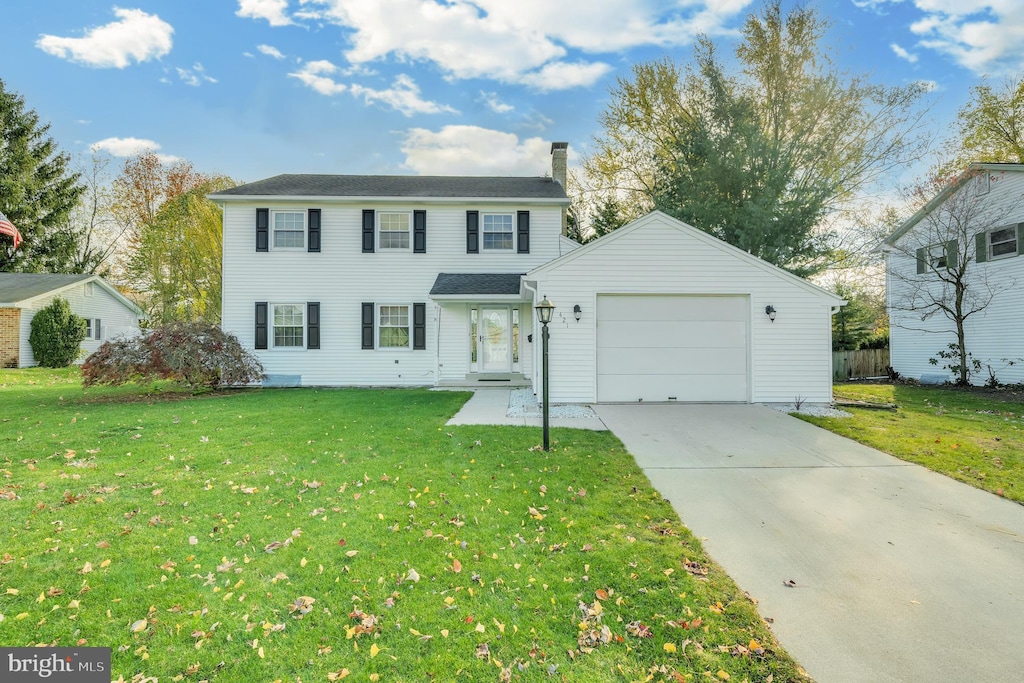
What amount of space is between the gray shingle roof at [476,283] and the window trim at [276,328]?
415 centimetres

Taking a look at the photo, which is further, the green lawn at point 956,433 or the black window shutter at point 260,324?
the black window shutter at point 260,324

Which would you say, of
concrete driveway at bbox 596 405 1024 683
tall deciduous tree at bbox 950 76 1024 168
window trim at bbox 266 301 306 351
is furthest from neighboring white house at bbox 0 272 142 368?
tall deciduous tree at bbox 950 76 1024 168

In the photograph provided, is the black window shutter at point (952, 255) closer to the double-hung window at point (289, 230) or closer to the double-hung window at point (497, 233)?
the double-hung window at point (497, 233)

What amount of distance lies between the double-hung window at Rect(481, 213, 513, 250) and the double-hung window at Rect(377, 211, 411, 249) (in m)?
2.45

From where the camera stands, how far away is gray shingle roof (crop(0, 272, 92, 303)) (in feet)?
63.5

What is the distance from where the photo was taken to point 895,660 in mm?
2414

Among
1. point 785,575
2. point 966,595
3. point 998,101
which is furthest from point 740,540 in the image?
point 998,101

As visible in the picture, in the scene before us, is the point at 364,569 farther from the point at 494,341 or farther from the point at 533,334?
the point at 494,341

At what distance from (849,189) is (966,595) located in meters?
19.8

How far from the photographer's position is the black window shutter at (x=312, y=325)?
14172 mm

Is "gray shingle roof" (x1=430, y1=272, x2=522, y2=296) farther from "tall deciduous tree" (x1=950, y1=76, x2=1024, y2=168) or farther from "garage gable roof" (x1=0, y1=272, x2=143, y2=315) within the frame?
"tall deciduous tree" (x1=950, y1=76, x2=1024, y2=168)

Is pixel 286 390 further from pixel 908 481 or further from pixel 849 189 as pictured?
pixel 849 189

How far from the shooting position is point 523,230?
1450cm

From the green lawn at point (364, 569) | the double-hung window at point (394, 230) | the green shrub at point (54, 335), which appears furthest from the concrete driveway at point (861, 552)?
the green shrub at point (54, 335)
